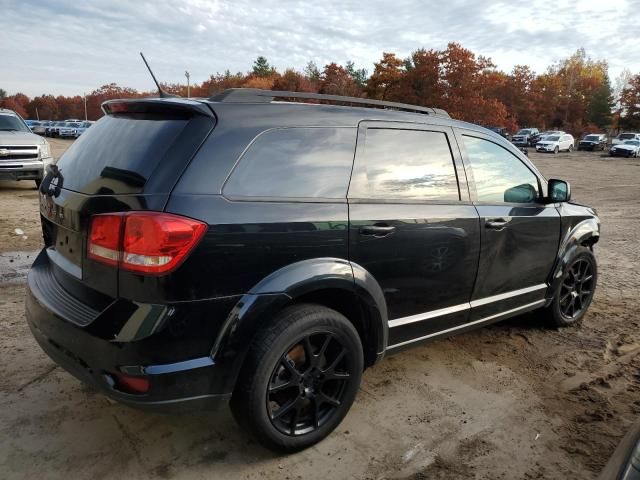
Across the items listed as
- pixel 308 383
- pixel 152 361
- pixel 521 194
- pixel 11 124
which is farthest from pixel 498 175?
pixel 11 124

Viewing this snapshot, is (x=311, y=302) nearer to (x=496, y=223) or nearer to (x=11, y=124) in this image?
(x=496, y=223)

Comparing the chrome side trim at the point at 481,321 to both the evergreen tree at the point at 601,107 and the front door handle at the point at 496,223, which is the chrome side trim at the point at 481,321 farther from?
the evergreen tree at the point at 601,107

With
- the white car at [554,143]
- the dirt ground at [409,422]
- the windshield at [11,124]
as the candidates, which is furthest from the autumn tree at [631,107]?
the dirt ground at [409,422]

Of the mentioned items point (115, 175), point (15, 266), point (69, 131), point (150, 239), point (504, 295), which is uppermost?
point (115, 175)

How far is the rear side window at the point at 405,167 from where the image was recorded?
2.94 meters

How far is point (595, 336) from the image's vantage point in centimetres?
450

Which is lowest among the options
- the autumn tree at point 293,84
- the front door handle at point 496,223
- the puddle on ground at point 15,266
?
the puddle on ground at point 15,266

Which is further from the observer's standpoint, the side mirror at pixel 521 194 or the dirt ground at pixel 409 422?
the side mirror at pixel 521 194

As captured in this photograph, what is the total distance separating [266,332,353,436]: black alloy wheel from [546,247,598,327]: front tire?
8.11 ft

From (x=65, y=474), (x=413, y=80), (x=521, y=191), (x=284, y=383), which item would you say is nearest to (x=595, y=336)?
(x=521, y=191)

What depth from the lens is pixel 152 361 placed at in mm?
2203

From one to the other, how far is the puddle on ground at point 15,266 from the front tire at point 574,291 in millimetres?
5215

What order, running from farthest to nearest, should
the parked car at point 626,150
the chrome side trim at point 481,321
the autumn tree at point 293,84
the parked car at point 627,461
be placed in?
1. the autumn tree at point 293,84
2. the parked car at point 626,150
3. the chrome side trim at point 481,321
4. the parked car at point 627,461

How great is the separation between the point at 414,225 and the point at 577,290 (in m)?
2.49
